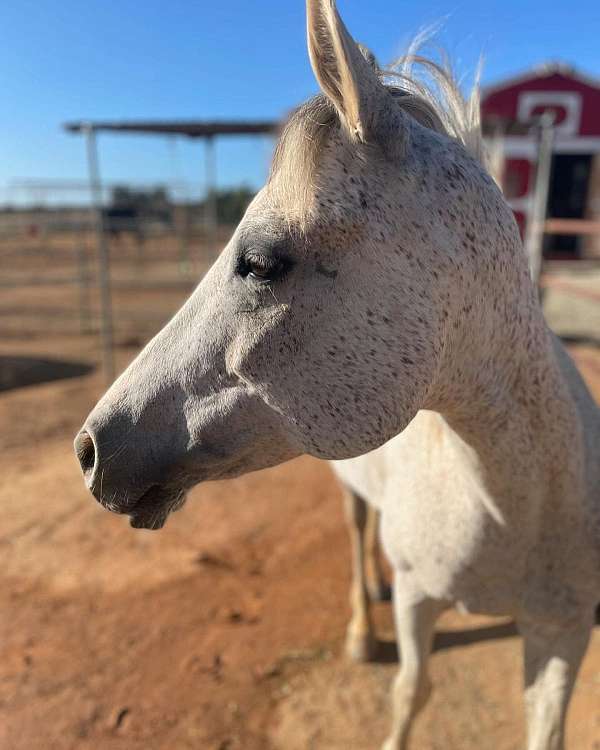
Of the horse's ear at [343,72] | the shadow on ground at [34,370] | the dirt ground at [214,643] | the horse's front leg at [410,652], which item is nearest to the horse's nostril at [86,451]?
the horse's ear at [343,72]

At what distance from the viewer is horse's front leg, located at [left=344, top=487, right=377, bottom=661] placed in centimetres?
263

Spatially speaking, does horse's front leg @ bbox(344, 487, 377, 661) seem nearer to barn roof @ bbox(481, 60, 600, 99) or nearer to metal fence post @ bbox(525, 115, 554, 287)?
metal fence post @ bbox(525, 115, 554, 287)

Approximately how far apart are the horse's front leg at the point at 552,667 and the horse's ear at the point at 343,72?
4.80 feet

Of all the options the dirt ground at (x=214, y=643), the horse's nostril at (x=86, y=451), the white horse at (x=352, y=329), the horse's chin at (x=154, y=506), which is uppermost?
the white horse at (x=352, y=329)

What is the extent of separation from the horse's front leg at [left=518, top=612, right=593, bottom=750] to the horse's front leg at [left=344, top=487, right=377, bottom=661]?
3.44 feet

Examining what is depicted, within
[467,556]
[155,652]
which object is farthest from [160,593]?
[467,556]

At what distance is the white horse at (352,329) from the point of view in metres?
1.05

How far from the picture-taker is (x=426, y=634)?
1.86m

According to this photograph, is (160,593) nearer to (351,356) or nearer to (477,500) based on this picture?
(477,500)

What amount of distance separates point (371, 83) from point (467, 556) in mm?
1206

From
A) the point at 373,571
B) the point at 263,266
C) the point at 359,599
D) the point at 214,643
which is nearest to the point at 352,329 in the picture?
the point at 263,266

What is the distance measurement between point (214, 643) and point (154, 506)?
181cm

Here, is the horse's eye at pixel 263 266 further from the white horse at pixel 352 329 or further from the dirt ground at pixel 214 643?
the dirt ground at pixel 214 643

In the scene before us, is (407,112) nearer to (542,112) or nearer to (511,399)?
(511,399)
